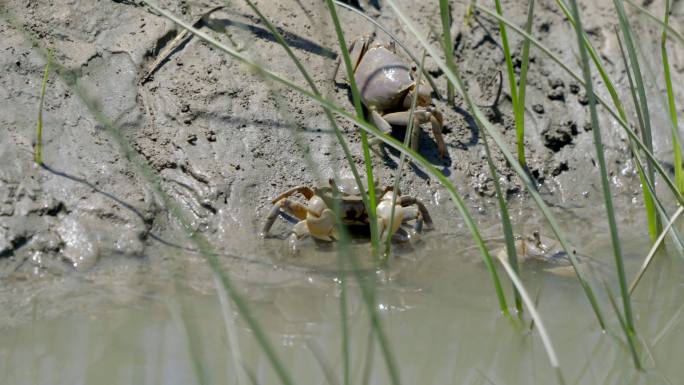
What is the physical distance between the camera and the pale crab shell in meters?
5.33

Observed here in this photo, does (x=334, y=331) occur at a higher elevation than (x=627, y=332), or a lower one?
higher

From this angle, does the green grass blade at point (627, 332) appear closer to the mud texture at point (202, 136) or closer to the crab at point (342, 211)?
the mud texture at point (202, 136)

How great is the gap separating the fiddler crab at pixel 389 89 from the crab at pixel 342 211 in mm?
487

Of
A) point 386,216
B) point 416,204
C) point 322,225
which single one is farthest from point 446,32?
point 322,225

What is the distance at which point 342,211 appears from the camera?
4.47 meters

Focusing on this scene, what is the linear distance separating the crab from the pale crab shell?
82cm

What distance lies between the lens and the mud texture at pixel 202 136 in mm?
4312

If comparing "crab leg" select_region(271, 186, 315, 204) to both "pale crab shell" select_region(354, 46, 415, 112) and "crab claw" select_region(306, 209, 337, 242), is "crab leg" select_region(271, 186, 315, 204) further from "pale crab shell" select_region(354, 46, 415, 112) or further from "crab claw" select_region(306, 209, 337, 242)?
"pale crab shell" select_region(354, 46, 415, 112)

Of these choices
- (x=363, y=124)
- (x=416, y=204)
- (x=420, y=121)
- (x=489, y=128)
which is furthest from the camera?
(x=420, y=121)

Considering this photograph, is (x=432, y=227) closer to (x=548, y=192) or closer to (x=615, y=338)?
(x=548, y=192)

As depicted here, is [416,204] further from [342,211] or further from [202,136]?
[202,136]

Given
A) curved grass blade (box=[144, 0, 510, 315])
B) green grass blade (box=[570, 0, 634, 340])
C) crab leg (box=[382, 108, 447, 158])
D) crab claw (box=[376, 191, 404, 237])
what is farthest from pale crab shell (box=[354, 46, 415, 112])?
green grass blade (box=[570, 0, 634, 340])

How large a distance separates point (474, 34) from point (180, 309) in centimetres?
295

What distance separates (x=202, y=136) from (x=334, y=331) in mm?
1627
